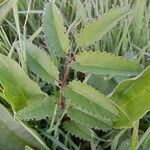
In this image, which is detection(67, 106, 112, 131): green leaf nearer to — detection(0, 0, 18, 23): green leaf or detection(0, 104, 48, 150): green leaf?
detection(0, 104, 48, 150): green leaf

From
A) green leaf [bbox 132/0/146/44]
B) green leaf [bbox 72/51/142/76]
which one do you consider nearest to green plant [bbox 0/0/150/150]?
green leaf [bbox 72/51/142/76]

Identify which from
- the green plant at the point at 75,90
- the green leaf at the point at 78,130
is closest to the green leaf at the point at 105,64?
the green plant at the point at 75,90

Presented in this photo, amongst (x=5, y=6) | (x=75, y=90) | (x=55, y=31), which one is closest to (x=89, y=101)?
(x=75, y=90)

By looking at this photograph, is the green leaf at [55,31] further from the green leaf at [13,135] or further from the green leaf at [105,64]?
the green leaf at [13,135]

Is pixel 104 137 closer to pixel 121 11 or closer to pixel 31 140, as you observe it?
pixel 31 140

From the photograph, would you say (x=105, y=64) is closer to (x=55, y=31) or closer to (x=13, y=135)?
(x=55, y=31)

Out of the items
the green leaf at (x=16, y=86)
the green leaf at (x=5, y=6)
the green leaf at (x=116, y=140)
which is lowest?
the green leaf at (x=116, y=140)
